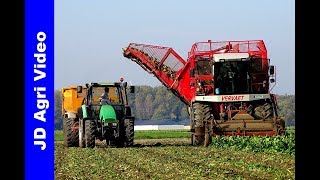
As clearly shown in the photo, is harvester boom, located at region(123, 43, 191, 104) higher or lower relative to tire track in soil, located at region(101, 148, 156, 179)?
higher

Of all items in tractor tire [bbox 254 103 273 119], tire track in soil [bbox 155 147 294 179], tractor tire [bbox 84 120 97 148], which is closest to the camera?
tire track in soil [bbox 155 147 294 179]

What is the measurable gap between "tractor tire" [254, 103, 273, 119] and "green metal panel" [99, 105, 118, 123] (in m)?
4.47

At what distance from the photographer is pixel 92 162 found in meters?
13.5

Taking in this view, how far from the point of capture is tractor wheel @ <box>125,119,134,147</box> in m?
19.0

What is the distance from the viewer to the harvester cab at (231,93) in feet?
63.0

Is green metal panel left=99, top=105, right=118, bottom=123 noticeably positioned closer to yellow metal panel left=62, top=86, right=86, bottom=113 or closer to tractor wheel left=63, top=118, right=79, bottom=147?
tractor wheel left=63, top=118, right=79, bottom=147

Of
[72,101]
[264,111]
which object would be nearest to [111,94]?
[72,101]

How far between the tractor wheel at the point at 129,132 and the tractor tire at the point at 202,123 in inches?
79.2

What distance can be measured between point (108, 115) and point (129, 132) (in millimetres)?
898

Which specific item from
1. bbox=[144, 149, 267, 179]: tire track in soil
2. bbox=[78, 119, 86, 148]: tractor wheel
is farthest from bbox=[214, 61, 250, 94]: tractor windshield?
bbox=[144, 149, 267, 179]: tire track in soil

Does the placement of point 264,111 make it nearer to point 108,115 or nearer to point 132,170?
point 108,115

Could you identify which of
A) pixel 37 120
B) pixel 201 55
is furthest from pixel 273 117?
pixel 37 120

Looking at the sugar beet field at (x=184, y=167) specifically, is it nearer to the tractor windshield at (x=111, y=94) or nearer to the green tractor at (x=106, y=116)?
the green tractor at (x=106, y=116)

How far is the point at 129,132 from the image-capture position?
63.5 ft
